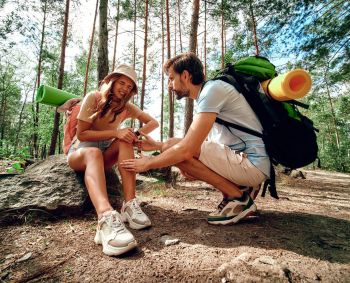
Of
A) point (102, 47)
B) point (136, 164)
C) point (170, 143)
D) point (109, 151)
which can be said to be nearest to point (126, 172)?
point (136, 164)

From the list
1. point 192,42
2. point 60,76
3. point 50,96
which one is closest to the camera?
point 50,96

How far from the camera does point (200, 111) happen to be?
7.55 feet

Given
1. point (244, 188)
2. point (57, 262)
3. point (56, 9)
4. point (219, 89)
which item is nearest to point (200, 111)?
point (219, 89)

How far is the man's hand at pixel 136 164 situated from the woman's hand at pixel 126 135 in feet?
0.72

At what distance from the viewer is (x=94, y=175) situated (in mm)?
2373

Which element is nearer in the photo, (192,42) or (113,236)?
(113,236)

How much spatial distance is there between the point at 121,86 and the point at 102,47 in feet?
16.9

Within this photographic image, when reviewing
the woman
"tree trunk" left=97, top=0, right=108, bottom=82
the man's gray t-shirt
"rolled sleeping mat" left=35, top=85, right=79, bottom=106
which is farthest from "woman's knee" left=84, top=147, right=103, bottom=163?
"tree trunk" left=97, top=0, right=108, bottom=82

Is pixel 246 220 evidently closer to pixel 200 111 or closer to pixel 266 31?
pixel 200 111

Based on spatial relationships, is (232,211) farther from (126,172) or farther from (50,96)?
(50,96)

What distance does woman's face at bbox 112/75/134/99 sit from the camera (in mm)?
2893

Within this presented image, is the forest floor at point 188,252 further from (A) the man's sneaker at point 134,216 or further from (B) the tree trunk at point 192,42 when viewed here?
(B) the tree trunk at point 192,42

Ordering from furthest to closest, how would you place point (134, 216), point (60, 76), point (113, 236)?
point (60, 76)
point (134, 216)
point (113, 236)

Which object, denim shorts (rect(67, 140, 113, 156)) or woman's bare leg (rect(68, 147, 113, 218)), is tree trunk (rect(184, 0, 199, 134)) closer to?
denim shorts (rect(67, 140, 113, 156))
